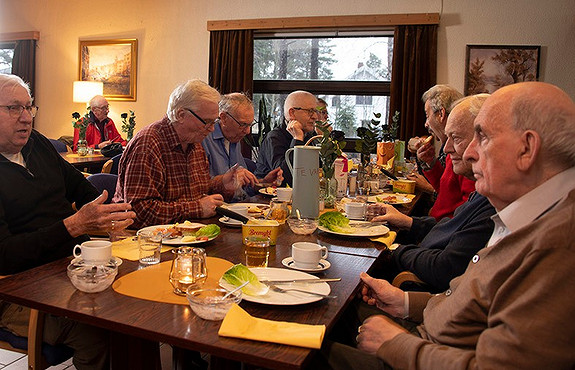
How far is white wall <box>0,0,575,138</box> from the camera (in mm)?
5633

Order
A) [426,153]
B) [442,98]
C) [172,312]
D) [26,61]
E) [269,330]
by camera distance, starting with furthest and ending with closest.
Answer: [26,61]
[426,153]
[442,98]
[172,312]
[269,330]

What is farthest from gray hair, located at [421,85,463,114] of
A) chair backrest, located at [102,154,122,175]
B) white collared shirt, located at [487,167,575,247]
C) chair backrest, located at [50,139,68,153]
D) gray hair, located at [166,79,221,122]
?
chair backrest, located at [50,139,68,153]

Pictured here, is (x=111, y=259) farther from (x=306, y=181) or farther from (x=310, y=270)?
(x=306, y=181)

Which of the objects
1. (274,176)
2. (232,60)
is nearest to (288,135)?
(274,176)

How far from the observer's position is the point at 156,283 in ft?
4.74

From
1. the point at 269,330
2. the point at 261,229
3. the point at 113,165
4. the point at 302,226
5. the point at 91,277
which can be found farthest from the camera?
the point at 113,165

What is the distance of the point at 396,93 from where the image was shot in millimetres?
6109

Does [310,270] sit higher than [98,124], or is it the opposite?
[98,124]

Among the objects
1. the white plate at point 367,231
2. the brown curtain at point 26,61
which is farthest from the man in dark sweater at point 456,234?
the brown curtain at point 26,61

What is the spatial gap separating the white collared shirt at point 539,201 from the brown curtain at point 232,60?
19.1 ft

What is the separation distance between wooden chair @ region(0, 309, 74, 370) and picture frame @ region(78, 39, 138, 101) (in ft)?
20.3

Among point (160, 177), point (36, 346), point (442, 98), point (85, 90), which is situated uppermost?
point (85, 90)

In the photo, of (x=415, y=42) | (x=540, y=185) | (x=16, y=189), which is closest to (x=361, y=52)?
(x=415, y=42)

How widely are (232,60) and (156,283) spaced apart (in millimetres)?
5706
